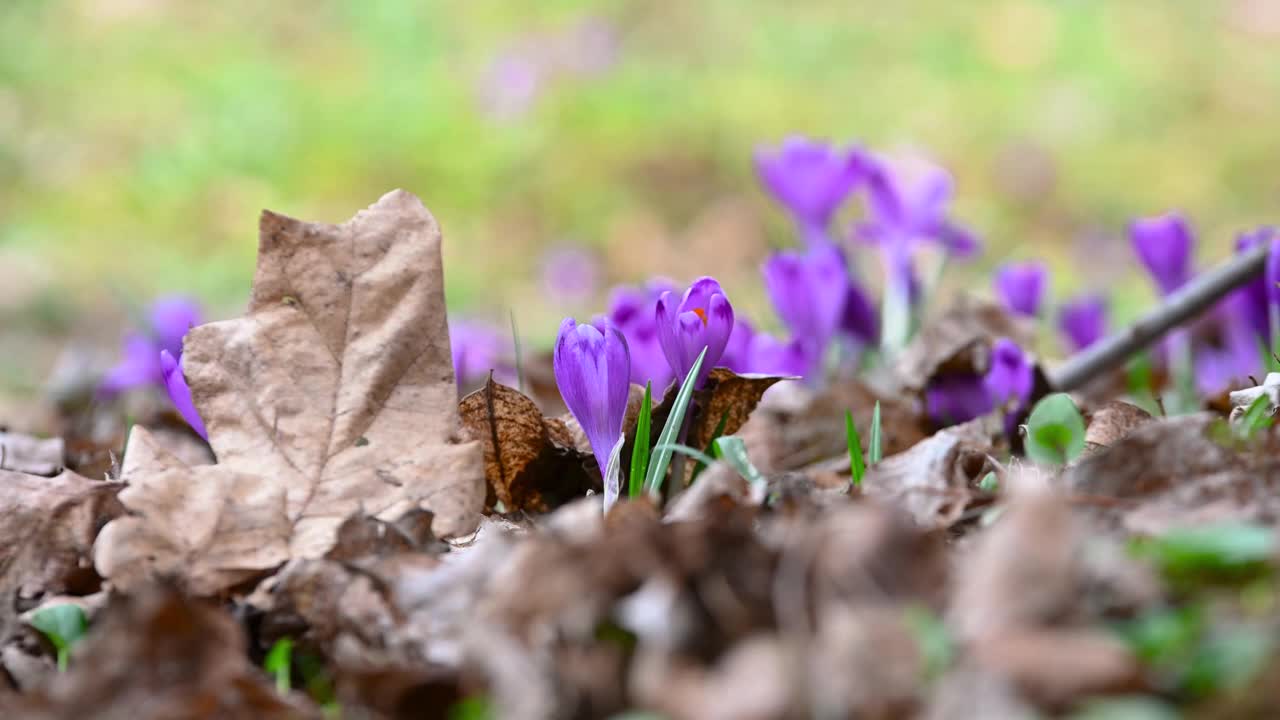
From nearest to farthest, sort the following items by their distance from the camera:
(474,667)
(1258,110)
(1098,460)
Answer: (474,667)
(1098,460)
(1258,110)

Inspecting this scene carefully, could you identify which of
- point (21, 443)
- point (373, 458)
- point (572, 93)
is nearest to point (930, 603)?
point (373, 458)

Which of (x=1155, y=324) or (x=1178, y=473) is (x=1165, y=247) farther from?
(x=1178, y=473)

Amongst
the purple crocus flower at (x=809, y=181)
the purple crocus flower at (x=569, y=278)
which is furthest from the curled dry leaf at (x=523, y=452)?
the purple crocus flower at (x=569, y=278)

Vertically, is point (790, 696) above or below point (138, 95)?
below

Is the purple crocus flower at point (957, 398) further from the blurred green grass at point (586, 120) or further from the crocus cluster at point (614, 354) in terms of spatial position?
the blurred green grass at point (586, 120)

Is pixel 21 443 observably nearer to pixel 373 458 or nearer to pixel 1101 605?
pixel 373 458

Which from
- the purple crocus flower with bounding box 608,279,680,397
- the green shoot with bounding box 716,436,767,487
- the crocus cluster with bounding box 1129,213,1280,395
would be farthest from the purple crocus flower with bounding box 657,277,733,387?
the crocus cluster with bounding box 1129,213,1280,395
